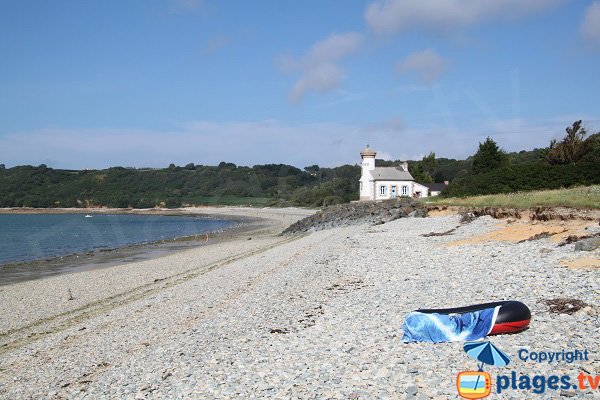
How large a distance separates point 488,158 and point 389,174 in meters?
12.0

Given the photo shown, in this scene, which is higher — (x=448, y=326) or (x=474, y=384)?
(x=448, y=326)

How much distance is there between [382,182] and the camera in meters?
60.3

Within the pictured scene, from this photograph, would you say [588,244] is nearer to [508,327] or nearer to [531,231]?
[531,231]

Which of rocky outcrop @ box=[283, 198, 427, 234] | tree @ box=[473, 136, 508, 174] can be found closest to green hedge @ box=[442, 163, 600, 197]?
rocky outcrop @ box=[283, 198, 427, 234]

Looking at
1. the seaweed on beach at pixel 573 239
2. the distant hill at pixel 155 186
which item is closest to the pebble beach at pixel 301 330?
the seaweed on beach at pixel 573 239

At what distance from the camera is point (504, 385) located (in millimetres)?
6020

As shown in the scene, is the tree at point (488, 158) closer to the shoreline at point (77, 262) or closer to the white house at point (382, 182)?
the white house at point (382, 182)

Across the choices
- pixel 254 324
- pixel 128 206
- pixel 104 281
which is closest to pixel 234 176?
pixel 128 206

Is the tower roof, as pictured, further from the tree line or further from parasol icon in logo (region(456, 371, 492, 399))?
parasol icon in logo (region(456, 371, 492, 399))

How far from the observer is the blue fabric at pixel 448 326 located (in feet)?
24.5

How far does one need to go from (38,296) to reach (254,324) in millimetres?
13607

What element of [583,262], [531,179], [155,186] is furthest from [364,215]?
[155,186]

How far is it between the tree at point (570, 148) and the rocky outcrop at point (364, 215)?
12760 mm

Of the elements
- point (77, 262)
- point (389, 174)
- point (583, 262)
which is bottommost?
point (77, 262)
